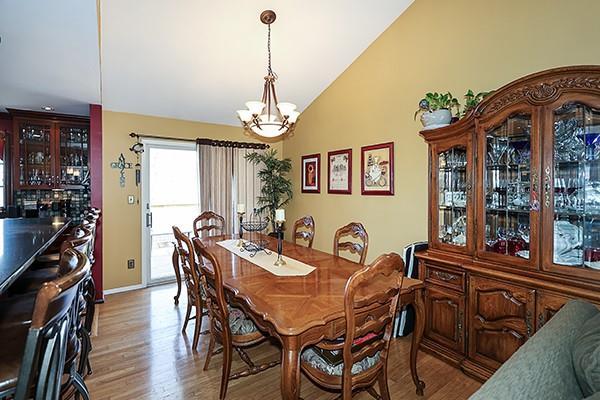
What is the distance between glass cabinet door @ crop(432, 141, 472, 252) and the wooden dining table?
0.90 m

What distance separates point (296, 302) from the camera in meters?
1.69

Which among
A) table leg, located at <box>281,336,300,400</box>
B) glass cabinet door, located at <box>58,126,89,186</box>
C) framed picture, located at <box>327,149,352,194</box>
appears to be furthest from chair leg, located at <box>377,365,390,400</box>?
glass cabinet door, located at <box>58,126,89,186</box>

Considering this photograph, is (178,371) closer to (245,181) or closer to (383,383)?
(383,383)

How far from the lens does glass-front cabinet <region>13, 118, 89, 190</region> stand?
14.7ft

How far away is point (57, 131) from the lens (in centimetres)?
465

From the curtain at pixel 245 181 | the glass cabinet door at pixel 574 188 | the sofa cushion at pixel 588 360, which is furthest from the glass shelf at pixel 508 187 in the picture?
the curtain at pixel 245 181

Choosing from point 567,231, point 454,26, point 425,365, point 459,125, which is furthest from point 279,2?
point 425,365

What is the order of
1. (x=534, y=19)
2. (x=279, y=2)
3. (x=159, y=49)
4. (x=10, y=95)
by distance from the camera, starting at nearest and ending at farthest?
(x=534, y=19), (x=279, y=2), (x=159, y=49), (x=10, y=95)

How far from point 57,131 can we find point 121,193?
1547mm

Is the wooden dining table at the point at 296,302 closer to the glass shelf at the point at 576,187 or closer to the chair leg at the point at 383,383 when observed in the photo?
the chair leg at the point at 383,383

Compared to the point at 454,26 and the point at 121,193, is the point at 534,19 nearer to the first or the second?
the point at 454,26

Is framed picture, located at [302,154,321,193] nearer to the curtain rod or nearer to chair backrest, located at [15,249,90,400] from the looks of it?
the curtain rod

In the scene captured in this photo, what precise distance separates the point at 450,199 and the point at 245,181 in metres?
3.38

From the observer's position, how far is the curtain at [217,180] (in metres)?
4.80
